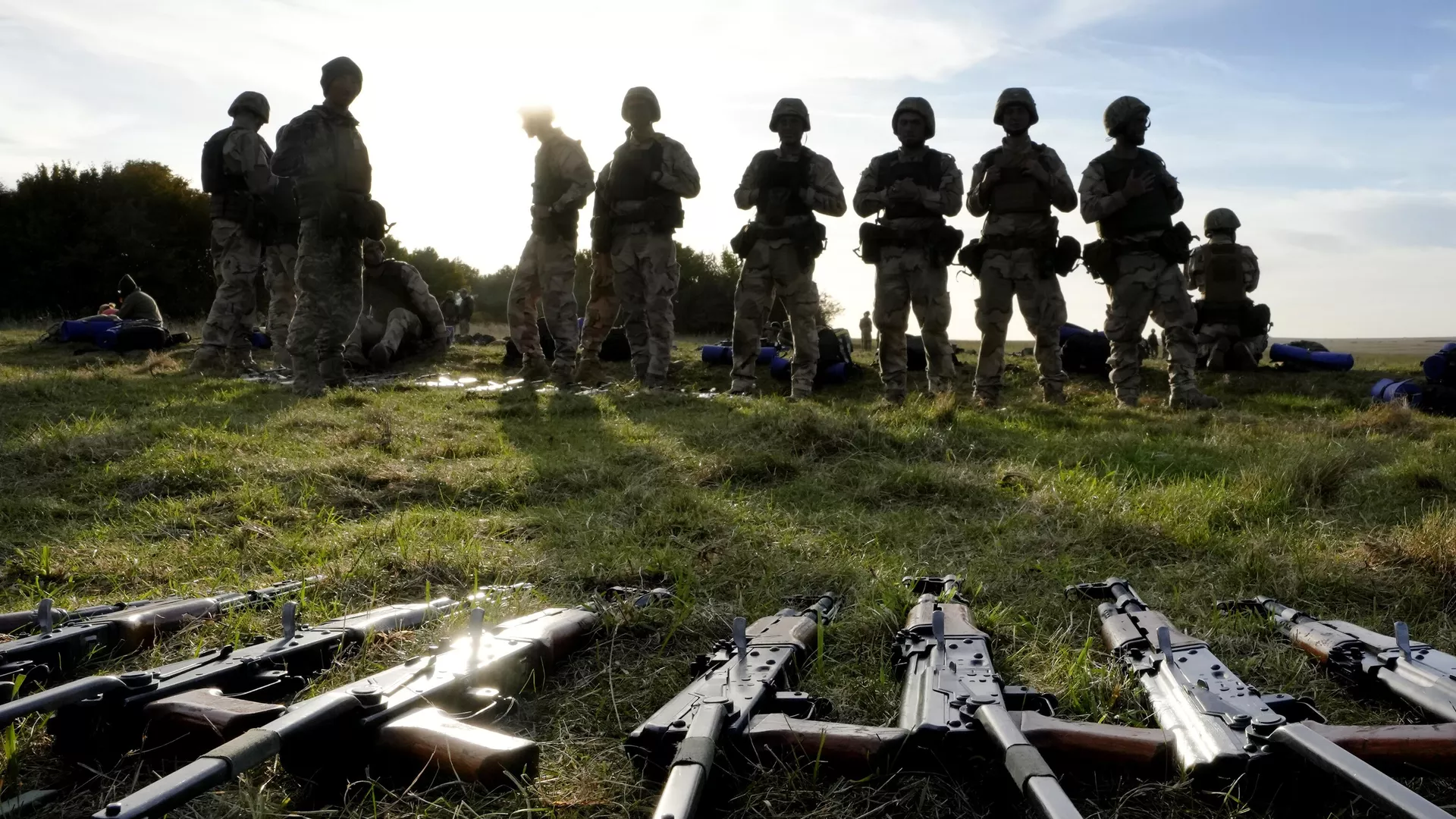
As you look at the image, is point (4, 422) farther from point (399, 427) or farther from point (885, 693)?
point (885, 693)

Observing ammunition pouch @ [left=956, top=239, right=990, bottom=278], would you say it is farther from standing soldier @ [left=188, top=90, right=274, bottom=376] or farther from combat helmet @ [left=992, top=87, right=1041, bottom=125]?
standing soldier @ [left=188, top=90, right=274, bottom=376]

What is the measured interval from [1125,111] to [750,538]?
648 centimetres

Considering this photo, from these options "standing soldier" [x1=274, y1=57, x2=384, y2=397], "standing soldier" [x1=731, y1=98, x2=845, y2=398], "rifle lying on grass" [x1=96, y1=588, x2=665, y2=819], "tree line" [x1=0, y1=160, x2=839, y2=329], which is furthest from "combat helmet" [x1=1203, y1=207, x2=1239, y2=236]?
"tree line" [x1=0, y1=160, x2=839, y2=329]

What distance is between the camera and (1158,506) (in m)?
3.90

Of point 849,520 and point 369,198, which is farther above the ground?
point 369,198

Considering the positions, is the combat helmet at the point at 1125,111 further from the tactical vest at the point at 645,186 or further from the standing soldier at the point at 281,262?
the standing soldier at the point at 281,262

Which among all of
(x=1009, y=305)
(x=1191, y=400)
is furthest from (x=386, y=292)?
(x=1191, y=400)

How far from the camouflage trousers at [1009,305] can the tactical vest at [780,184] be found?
183 cm

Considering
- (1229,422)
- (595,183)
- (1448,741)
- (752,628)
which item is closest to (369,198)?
(595,183)

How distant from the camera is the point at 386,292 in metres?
12.6

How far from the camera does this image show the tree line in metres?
24.2

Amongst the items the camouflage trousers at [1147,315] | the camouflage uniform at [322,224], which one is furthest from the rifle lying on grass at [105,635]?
the camouflage trousers at [1147,315]

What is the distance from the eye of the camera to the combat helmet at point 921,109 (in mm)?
8258

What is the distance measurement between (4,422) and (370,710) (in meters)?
5.95
